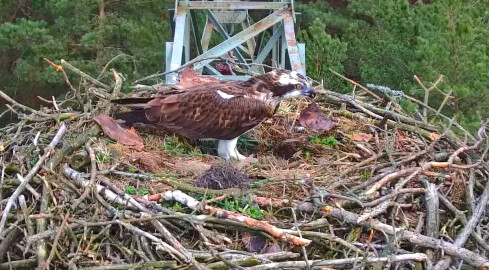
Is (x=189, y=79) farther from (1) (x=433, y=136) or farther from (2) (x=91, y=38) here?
(2) (x=91, y=38)

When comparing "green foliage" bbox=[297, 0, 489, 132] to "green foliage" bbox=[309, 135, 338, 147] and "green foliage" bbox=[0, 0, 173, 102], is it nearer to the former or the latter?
"green foliage" bbox=[309, 135, 338, 147]

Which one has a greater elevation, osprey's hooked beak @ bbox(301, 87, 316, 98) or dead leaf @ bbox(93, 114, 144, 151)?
osprey's hooked beak @ bbox(301, 87, 316, 98)

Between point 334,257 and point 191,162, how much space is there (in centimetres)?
120

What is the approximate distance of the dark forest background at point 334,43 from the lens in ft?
24.4

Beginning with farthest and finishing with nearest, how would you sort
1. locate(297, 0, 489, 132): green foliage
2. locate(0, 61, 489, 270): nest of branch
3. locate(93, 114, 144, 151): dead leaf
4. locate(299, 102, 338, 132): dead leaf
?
1. locate(297, 0, 489, 132): green foliage
2. locate(299, 102, 338, 132): dead leaf
3. locate(93, 114, 144, 151): dead leaf
4. locate(0, 61, 489, 270): nest of branch

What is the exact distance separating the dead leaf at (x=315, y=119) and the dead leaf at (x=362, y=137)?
170 millimetres

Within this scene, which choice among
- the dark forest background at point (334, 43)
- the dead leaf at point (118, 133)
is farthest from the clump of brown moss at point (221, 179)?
the dark forest background at point (334, 43)

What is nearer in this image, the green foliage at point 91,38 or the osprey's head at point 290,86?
the osprey's head at point 290,86

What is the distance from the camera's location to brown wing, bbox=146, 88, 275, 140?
4355 millimetres

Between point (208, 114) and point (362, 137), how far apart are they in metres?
0.95

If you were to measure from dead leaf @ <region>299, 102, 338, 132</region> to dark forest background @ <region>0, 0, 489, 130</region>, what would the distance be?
1.34 m

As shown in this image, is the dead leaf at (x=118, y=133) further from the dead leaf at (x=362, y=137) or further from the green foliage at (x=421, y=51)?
the green foliage at (x=421, y=51)

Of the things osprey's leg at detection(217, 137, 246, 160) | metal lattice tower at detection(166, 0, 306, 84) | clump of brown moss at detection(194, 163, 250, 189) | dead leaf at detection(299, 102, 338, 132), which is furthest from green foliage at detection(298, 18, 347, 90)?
clump of brown moss at detection(194, 163, 250, 189)

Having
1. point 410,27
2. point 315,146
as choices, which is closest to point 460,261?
point 315,146
